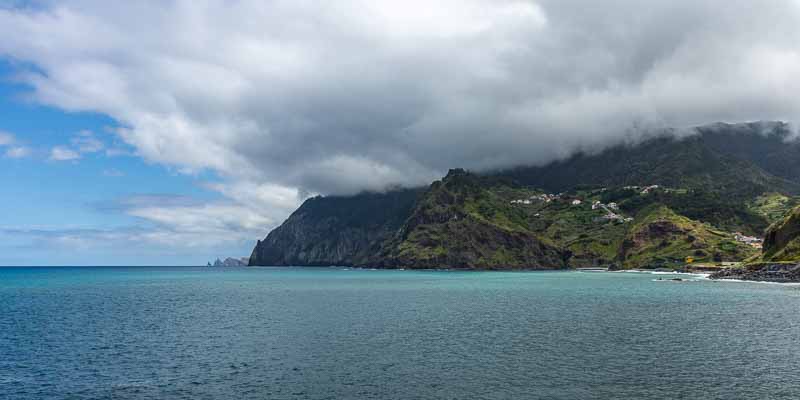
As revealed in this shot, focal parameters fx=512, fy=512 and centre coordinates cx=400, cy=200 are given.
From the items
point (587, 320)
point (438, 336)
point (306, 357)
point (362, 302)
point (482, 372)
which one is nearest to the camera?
point (482, 372)

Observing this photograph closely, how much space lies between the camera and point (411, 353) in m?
71.1

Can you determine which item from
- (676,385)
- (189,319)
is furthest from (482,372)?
(189,319)

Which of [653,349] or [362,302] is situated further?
[362,302]

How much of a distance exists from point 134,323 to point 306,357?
55660 millimetres

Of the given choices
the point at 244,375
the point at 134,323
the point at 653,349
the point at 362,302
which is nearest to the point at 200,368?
the point at 244,375

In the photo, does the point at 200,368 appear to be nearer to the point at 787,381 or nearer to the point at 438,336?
the point at 438,336

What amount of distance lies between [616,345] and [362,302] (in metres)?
87.2

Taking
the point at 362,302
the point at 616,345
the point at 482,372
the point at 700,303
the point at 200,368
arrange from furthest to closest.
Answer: the point at 362,302 → the point at 700,303 → the point at 616,345 → the point at 200,368 → the point at 482,372

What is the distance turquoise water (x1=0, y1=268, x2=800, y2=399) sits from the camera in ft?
175

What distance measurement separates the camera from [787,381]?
54250 mm

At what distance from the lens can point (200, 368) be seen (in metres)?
64.1

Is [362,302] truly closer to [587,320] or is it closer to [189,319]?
[189,319]

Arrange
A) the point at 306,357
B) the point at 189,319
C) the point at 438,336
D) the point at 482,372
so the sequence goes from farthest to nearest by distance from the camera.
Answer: the point at 189,319
the point at 438,336
the point at 306,357
the point at 482,372

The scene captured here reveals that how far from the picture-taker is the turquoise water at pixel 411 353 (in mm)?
53281
